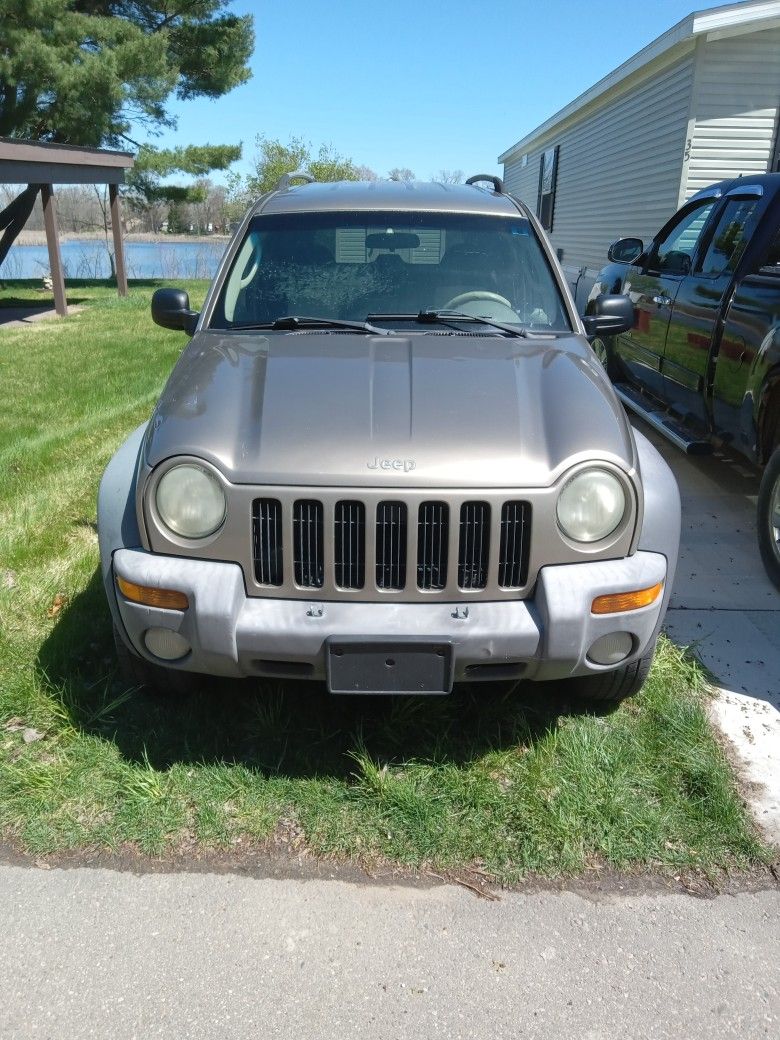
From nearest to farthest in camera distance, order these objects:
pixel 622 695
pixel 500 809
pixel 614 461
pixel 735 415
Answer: pixel 614 461 < pixel 500 809 < pixel 622 695 < pixel 735 415

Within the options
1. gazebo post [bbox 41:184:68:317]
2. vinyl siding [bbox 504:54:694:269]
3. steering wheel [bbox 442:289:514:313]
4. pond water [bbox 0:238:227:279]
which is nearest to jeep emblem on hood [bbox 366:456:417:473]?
steering wheel [bbox 442:289:514:313]

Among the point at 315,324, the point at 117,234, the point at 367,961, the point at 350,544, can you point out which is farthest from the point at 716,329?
the point at 117,234

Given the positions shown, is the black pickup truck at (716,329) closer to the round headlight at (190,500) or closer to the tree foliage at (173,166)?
the round headlight at (190,500)

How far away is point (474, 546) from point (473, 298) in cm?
154

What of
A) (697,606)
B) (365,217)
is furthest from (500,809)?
(365,217)

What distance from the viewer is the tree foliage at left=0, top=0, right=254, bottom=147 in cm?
1725

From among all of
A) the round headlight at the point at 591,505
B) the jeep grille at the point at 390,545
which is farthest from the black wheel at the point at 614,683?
the jeep grille at the point at 390,545

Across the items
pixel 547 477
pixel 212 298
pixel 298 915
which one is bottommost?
pixel 298 915

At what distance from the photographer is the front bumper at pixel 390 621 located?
97.2 inches

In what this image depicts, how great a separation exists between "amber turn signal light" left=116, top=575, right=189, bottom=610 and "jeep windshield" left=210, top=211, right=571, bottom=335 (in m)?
1.33

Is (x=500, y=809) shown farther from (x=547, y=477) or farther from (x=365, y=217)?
(x=365, y=217)

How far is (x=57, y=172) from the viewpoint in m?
15.1

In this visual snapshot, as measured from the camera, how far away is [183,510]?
2.56 meters

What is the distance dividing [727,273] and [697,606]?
226 cm
